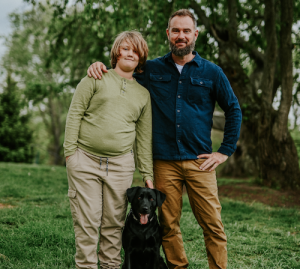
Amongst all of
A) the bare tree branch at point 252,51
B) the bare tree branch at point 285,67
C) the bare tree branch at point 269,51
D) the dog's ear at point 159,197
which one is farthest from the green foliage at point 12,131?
the dog's ear at point 159,197

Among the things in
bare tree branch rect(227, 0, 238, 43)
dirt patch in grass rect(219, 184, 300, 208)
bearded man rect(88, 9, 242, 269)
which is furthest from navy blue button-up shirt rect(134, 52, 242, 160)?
bare tree branch rect(227, 0, 238, 43)

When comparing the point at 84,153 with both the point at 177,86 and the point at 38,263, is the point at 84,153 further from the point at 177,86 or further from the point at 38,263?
the point at 38,263

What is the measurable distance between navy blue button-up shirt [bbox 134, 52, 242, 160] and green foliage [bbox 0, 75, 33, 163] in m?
14.9

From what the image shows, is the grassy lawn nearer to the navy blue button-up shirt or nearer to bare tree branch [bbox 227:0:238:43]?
the navy blue button-up shirt

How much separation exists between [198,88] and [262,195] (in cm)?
535

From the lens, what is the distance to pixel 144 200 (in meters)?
2.93

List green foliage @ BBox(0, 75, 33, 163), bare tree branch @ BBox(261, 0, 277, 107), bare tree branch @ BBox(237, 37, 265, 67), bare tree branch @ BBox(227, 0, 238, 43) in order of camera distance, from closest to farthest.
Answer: bare tree branch @ BBox(261, 0, 277, 107) → bare tree branch @ BBox(227, 0, 238, 43) → bare tree branch @ BBox(237, 37, 265, 67) → green foliage @ BBox(0, 75, 33, 163)

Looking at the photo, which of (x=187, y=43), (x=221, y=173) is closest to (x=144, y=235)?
(x=187, y=43)

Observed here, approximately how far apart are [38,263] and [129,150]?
1521 mm

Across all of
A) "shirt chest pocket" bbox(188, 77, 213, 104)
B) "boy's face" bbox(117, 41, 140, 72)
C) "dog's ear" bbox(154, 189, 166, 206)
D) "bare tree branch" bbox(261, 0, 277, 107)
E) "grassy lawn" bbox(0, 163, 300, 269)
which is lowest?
"grassy lawn" bbox(0, 163, 300, 269)

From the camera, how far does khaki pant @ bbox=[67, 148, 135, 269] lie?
9.00 feet

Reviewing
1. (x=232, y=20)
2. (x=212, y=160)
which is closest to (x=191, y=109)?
(x=212, y=160)

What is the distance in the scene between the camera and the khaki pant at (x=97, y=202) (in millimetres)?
2744

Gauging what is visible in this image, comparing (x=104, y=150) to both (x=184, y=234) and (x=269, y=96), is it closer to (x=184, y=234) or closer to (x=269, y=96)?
(x=184, y=234)
